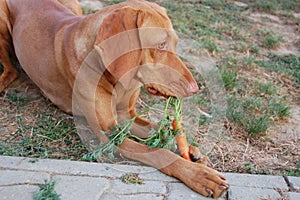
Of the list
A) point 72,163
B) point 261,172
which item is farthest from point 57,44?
point 261,172

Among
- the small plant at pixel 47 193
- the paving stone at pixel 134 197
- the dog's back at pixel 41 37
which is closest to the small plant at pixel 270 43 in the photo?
the dog's back at pixel 41 37

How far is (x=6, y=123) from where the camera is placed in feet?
11.8

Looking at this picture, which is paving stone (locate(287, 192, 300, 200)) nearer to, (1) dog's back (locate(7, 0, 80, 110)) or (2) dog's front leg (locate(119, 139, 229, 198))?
(2) dog's front leg (locate(119, 139, 229, 198))

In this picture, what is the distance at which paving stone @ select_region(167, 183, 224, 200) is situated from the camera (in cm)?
261

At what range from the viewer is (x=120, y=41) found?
9.02 feet

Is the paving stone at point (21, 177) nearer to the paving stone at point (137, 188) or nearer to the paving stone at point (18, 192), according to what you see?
the paving stone at point (18, 192)

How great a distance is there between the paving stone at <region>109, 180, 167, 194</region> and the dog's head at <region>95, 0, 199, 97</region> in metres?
0.66

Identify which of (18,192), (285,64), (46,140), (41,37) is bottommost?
(285,64)

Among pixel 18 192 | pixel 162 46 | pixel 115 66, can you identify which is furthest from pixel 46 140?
pixel 162 46

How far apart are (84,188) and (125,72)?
0.81m

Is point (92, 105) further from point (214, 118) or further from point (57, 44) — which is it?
point (214, 118)

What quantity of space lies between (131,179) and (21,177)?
2.32 ft

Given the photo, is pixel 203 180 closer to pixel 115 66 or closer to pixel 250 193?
pixel 250 193

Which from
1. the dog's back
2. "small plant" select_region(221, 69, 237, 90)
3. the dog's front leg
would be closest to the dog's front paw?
the dog's front leg
